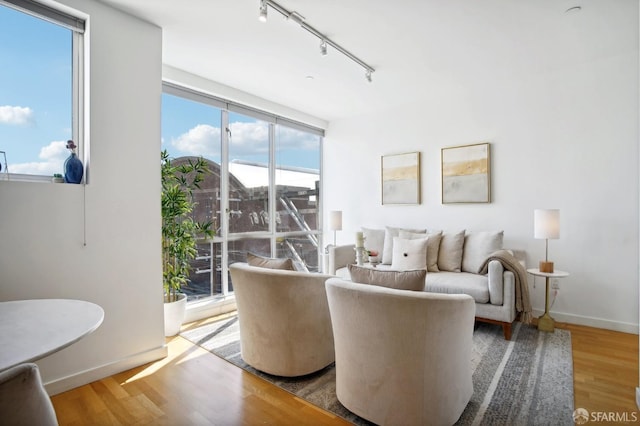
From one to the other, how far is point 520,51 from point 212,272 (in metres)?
3.95

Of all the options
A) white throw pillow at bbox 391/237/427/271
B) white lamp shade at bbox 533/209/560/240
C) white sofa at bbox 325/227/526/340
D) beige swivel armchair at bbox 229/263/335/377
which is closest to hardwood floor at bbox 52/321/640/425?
beige swivel armchair at bbox 229/263/335/377

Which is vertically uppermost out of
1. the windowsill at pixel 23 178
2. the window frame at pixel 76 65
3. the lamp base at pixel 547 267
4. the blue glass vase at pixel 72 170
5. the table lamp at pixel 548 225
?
the window frame at pixel 76 65

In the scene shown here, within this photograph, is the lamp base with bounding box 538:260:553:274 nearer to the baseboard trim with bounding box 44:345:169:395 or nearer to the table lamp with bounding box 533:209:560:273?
the table lamp with bounding box 533:209:560:273

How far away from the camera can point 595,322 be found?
10.8ft

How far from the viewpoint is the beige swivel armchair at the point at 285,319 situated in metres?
2.18

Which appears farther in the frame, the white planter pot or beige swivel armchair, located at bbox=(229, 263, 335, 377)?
the white planter pot

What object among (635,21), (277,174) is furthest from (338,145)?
(635,21)

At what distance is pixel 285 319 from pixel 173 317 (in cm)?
157

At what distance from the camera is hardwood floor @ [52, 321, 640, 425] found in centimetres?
190

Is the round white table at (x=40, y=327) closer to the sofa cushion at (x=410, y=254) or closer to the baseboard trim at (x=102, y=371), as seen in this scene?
the baseboard trim at (x=102, y=371)

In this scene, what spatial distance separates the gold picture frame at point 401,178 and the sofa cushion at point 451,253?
842 millimetres

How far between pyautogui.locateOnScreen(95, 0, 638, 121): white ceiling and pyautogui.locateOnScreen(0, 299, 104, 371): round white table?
6.92ft

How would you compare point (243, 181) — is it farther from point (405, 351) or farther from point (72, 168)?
point (405, 351)

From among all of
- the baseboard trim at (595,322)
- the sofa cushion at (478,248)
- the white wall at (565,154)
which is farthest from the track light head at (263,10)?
the baseboard trim at (595,322)
